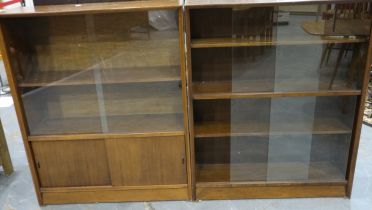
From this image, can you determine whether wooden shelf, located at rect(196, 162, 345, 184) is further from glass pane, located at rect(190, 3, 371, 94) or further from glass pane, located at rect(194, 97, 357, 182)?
glass pane, located at rect(190, 3, 371, 94)

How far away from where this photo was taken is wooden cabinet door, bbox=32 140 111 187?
213 centimetres

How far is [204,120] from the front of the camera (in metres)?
2.34

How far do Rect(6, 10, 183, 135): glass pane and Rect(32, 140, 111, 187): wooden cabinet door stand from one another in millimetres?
94

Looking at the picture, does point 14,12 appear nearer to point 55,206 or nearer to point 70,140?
point 70,140

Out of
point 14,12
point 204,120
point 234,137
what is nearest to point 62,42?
point 14,12

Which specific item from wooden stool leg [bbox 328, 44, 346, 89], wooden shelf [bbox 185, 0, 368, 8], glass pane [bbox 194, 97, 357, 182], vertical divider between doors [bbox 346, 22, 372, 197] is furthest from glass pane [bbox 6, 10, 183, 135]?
vertical divider between doors [bbox 346, 22, 372, 197]

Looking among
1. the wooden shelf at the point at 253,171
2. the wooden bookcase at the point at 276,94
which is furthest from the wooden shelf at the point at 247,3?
the wooden shelf at the point at 253,171

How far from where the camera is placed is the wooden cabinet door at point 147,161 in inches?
82.9

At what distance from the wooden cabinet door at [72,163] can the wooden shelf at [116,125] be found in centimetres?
9

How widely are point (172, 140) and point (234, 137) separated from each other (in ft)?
1.55

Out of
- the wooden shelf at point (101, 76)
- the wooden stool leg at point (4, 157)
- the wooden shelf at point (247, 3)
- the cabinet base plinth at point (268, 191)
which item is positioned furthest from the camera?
the wooden stool leg at point (4, 157)

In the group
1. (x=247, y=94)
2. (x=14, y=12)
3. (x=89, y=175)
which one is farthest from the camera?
(x=89, y=175)

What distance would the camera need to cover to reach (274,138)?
7.58ft

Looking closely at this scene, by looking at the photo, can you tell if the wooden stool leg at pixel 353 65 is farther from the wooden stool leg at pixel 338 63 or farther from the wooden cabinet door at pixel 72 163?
the wooden cabinet door at pixel 72 163
